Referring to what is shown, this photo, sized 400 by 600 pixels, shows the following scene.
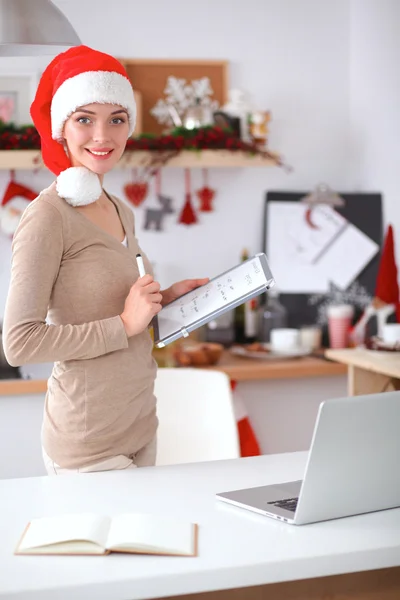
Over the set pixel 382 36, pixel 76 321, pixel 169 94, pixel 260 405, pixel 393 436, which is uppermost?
pixel 382 36

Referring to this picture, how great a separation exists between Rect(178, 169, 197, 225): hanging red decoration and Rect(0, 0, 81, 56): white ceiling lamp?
6.08 ft

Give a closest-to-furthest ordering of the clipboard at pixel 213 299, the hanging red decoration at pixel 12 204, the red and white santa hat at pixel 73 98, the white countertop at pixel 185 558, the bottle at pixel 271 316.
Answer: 1. the white countertop at pixel 185 558
2. the clipboard at pixel 213 299
3. the red and white santa hat at pixel 73 98
4. the hanging red decoration at pixel 12 204
5. the bottle at pixel 271 316

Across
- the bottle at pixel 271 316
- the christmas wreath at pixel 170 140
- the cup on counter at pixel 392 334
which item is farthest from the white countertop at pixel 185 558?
the bottle at pixel 271 316

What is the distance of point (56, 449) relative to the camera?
177 cm

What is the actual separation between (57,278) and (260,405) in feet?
6.21

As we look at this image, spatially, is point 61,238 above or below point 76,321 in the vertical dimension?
above

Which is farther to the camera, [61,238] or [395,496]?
[61,238]

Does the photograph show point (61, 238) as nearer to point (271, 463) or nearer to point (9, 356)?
point (9, 356)

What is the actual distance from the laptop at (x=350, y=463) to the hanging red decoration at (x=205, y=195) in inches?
99.7

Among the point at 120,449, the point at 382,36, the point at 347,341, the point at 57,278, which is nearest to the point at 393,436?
the point at 120,449

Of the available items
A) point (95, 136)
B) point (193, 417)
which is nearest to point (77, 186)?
point (95, 136)

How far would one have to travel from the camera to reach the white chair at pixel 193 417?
2.10 metres

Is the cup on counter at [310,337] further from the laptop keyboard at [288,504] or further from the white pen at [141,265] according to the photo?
the laptop keyboard at [288,504]

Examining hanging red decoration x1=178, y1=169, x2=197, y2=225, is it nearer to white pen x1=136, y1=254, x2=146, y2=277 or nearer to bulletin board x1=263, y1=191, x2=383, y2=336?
bulletin board x1=263, y1=191, x2=383, y2=336
